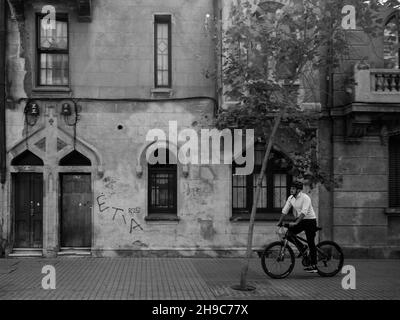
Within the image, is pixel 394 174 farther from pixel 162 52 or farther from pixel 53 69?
pixel 53 69

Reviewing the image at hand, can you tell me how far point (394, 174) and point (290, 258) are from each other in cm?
584

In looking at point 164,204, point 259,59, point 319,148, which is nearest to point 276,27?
point 259,59

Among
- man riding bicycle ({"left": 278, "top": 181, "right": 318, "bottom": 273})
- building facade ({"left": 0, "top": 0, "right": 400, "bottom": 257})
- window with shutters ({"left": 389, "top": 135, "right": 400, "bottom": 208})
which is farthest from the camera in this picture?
window with shutters ({"left": 389, "top": 135, "right": 400, "bottom": 208})

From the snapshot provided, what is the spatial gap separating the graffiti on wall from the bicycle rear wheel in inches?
202

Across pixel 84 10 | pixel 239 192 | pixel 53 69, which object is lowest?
pixel 239 192

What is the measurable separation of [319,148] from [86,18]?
7352 millimetres

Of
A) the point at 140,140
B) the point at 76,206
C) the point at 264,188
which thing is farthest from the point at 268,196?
the point at 76,206

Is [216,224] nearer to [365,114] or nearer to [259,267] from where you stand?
[259,267]

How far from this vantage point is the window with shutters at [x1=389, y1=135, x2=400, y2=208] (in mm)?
16203

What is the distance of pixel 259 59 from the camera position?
37.5ft

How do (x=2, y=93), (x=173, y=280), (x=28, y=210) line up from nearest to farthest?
1. (x=173, y=280)
2. (x=2, y=93)
3. (x=28, y=210)

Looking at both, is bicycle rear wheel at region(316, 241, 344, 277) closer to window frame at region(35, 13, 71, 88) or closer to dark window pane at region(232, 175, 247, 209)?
dark window pane at region(232, 175, 247, 209)

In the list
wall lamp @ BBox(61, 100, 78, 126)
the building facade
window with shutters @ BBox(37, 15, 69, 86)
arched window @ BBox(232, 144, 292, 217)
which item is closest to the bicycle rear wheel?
the building facade

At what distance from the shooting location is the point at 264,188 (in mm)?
16016
